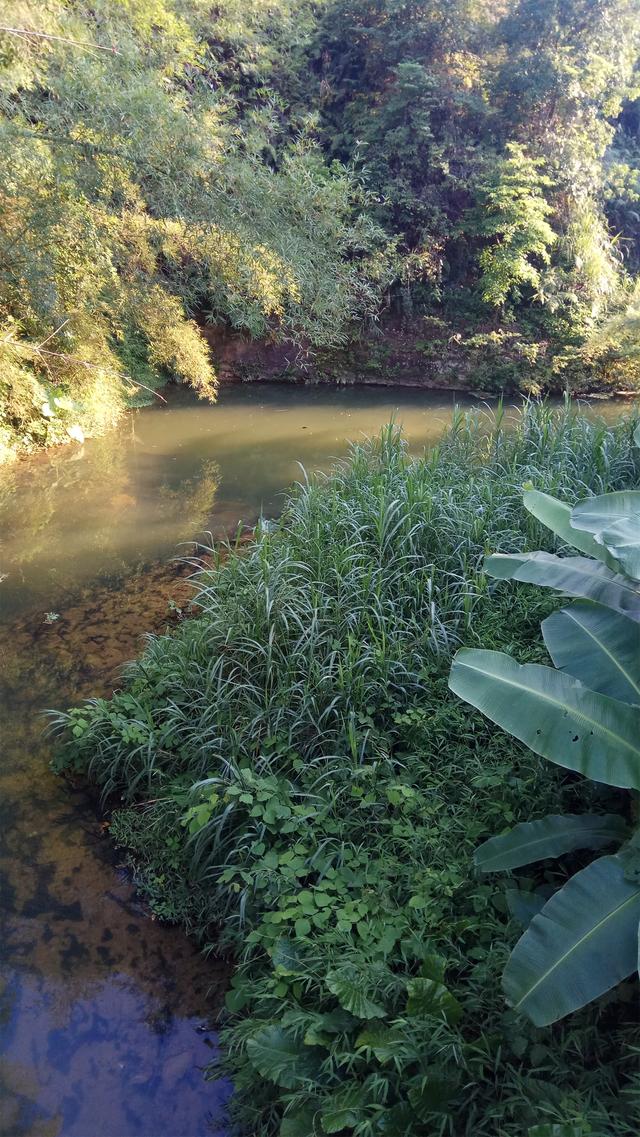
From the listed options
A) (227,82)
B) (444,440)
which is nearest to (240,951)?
(444,440)

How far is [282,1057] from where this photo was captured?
230 centimetres

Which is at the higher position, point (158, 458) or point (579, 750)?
point (579, 750)

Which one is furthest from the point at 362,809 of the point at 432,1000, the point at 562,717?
the point at 562,717

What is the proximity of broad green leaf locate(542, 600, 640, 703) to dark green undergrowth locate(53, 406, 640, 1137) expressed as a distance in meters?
0.56

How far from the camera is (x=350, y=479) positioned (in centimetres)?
568

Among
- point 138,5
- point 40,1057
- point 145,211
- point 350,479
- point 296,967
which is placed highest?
point 138,5

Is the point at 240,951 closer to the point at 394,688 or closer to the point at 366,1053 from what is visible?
the point at 366,1053

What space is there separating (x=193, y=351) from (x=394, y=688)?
8441mm

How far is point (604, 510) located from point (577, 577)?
31 centimetres

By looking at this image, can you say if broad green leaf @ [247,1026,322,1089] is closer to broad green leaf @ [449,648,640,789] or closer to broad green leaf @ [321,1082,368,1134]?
broad green leaf @ [321,1082,368,1134]

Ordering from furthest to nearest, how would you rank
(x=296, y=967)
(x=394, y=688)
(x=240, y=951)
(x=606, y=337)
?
(x=606, y=337) → (x=394, y=688) → (x=240, y=951) → (x=296, y=967)

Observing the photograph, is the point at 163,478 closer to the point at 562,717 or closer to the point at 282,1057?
the point at 562,717

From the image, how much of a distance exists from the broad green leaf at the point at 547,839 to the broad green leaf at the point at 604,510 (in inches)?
44.0

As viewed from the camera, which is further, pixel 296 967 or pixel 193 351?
pixel 193 351
